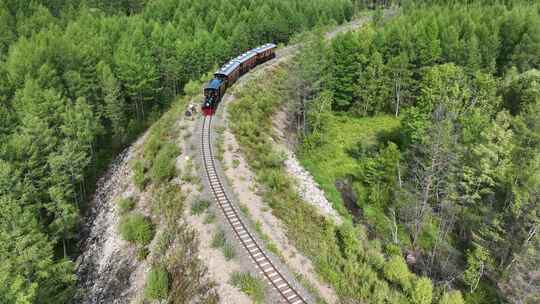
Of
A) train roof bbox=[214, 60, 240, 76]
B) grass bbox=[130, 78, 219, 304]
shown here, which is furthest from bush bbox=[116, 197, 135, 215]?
train roof bbox=[214, 60, 240, 76]

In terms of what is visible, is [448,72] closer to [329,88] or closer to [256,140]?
[329,88]

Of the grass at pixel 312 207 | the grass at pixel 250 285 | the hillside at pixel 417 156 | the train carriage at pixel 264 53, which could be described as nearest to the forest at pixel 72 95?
the train carriage at pixel 264 53

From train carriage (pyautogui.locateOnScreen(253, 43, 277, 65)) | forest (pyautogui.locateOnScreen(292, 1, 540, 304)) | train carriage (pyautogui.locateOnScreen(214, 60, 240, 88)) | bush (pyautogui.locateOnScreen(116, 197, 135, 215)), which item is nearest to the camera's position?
forest (pyautogui.locateOnScreen(292, 1, 540, 304))

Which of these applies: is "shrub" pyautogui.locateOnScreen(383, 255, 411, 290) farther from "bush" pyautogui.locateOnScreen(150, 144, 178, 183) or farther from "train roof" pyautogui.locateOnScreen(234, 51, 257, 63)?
"train roof" pyautogui.locateOnScreen(234, 51, 257, 63)

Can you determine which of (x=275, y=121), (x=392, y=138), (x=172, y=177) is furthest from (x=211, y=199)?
(x=392, y=138)

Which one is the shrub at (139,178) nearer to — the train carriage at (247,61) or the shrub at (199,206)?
the shrub at (199,206)

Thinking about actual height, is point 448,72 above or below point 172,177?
above

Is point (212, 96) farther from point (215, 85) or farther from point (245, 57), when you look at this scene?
point (245, 57)

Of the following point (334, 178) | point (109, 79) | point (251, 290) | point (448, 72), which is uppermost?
point (109, 79)
